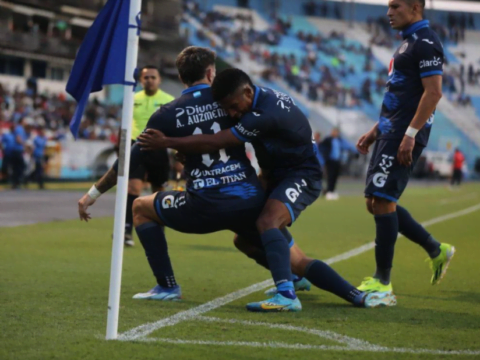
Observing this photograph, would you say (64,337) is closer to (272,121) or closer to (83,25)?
(272,121)

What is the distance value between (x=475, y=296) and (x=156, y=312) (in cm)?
265

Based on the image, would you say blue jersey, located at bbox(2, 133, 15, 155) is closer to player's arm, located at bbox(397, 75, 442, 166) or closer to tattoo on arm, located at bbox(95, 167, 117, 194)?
tattoo on arm, located at bbox(95, 167, 117, 194)

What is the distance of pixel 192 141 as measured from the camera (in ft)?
19.3

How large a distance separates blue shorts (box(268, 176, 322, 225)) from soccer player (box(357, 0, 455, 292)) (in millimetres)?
664

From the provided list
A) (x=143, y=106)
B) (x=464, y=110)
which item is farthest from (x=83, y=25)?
(x=143, y=106)

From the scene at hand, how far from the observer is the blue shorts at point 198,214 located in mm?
6062

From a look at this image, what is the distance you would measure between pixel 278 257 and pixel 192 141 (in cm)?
94

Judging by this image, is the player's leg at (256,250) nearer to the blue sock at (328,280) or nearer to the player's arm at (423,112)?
the blue sock at (328,280)

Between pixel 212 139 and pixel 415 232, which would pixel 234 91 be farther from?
pixel 415 232

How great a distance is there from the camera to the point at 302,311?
603 centimetres

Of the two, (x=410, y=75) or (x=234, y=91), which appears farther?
(x=410, y=75)

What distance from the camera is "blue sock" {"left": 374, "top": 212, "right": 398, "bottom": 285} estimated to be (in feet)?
22.3

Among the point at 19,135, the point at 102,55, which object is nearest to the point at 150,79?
the point at 102,55

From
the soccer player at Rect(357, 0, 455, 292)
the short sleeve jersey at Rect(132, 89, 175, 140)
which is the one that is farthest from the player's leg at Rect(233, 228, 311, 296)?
the short sleeve jersey at Rect(132, 89, 175, 140)
